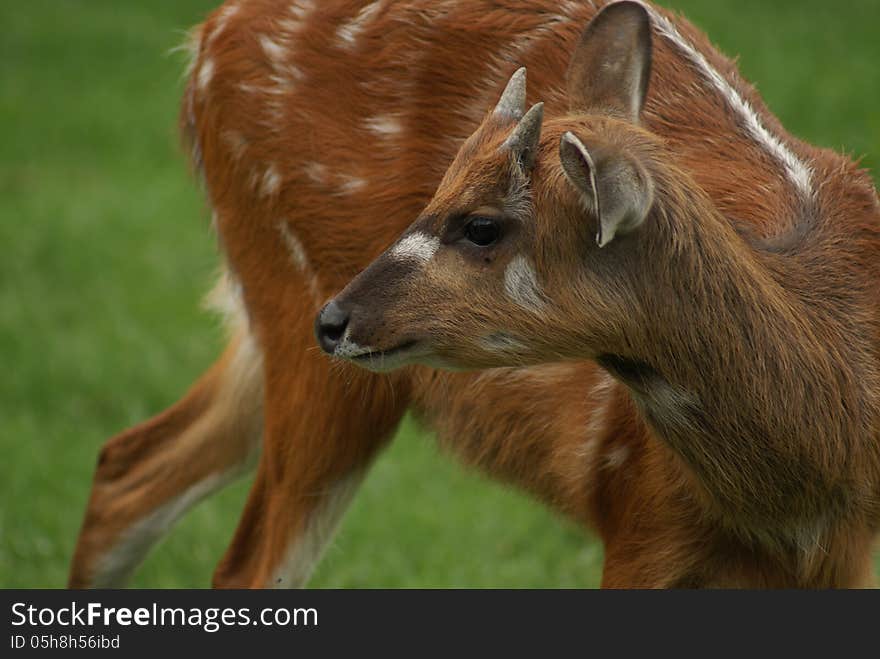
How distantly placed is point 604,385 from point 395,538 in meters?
3.52

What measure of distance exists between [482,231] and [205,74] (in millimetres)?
2328

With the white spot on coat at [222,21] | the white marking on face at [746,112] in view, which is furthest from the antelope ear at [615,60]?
the white spot on coat at [222,21]

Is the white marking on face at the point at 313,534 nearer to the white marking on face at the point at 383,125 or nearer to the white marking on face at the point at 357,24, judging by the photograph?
the white marking on face at the point at 383,125

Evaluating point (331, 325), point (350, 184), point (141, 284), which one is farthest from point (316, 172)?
point (141, 284)

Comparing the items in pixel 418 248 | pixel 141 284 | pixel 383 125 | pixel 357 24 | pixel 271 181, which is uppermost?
pixel 418 248

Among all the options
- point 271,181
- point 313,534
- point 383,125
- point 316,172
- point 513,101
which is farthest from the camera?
point 313,534

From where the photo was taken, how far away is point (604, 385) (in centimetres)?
533

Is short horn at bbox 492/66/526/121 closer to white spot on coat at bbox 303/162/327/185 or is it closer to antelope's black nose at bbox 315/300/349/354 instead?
antelope's black nose at bbox 315/300/349/354

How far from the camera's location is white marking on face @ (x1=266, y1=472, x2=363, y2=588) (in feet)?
20.6

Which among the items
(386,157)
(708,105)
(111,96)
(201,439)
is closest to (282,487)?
(201,439)

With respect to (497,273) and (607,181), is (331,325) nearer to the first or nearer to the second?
(497,273)

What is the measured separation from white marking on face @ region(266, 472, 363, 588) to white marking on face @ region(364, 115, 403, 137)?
1.29 m

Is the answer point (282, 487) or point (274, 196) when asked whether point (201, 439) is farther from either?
point (274, 196)

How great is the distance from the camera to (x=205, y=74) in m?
6.43
